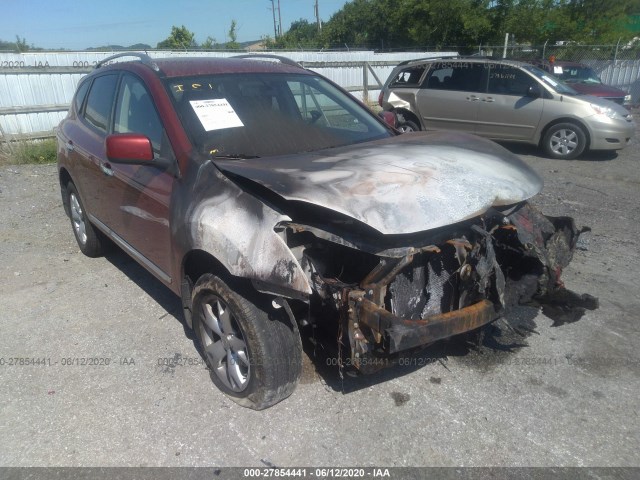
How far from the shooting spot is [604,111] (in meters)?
9.16

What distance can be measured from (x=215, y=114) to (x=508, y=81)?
26.1ft

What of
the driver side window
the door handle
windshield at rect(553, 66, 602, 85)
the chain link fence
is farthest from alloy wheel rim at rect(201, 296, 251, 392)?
the chain link fence

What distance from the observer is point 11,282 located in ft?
15.7

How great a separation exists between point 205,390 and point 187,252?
856 mm

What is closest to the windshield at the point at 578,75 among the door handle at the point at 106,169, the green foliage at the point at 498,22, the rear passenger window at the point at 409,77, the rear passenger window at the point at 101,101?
the rear passenger window at the point at 409,77

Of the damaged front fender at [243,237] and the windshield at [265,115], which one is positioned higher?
the windshield at [265,115]

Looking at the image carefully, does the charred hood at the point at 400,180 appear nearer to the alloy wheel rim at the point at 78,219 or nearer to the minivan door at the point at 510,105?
the alloy wheel rim at the point at 78,219

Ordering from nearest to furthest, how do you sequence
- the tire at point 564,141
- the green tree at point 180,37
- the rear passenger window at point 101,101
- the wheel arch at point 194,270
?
the wheel arch at point 194,270
the rear passenger window at point 101,101
the tire at point 564,141
the green tree at point 180,37

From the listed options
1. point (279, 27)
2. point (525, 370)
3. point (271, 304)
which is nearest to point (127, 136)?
point (271, 304)

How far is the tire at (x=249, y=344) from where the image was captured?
8.91 feet

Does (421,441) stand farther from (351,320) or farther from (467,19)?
(467,19)

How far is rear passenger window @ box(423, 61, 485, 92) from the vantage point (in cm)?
1009

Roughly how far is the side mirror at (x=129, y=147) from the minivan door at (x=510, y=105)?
26.9ft

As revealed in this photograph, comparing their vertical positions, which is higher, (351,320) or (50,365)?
(351,320)
